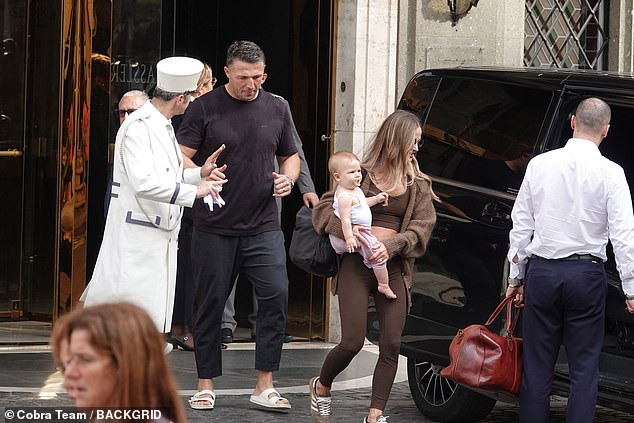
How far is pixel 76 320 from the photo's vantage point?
3.20 meters

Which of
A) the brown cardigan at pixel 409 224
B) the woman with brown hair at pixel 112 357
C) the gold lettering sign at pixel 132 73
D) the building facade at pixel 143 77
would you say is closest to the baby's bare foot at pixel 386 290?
the brown cardigan at pixel 409 224

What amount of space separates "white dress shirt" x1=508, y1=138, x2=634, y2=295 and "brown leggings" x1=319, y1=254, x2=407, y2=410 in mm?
897

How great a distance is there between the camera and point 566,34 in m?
12.8

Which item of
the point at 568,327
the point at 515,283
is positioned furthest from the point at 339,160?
the point at 568,327

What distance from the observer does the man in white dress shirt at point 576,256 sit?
6598 mm

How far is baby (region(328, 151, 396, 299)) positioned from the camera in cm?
723

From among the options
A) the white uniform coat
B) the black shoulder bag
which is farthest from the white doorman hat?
the black shoulder bag

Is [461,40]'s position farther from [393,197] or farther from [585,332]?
[585,332]

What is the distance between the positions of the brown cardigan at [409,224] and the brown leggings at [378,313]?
0.32 feet

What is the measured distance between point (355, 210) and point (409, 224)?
12.1 inches

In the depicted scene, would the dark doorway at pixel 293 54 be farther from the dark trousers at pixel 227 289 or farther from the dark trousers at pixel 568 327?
the dark trousers at pixel 568 327

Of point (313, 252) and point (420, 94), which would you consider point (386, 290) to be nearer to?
point (313, 252)

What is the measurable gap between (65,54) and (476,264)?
13.7 feet

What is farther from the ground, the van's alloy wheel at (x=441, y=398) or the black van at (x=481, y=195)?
the black van at (x=481, y=195)
